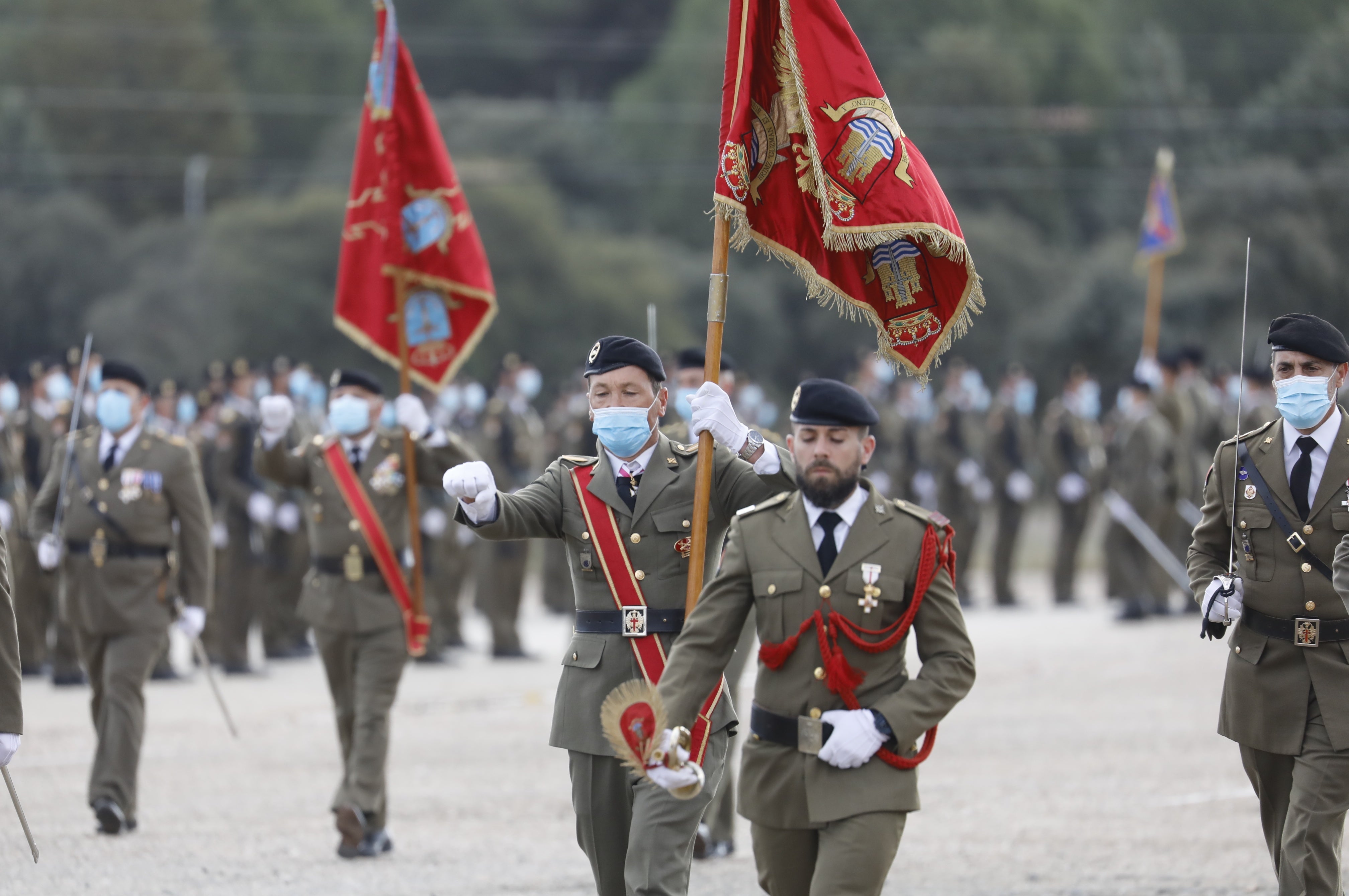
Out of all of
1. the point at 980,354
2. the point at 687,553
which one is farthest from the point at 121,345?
the point at 687,553

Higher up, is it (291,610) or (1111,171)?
(1111,171)

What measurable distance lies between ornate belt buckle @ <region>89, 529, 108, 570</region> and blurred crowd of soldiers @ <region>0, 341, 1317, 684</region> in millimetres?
790

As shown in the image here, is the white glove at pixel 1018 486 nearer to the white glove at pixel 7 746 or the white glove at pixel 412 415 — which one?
the white glove at pixel 412 415

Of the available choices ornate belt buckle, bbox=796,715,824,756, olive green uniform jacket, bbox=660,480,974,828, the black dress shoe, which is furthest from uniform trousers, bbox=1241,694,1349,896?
the black dress shoe

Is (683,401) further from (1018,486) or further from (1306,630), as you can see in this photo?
(1018,486)

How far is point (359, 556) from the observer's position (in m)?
9.46

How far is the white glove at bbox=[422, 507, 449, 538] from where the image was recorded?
1734 centimetres

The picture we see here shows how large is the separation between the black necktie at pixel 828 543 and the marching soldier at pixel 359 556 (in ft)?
12.6

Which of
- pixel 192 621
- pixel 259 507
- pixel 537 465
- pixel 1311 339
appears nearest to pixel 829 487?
pixel 1311 339

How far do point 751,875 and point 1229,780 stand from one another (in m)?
3.49

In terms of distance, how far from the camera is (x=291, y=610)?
688 inches

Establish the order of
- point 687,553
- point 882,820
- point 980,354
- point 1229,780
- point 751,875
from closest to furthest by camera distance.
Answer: point 882,820 → point 687,553 → point 751,875 → point 1229,780 → point 980,354

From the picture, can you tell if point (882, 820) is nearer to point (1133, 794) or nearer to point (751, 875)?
point (751, 875)

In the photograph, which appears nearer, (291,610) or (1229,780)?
(1229,780)
